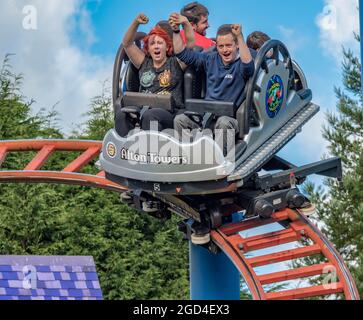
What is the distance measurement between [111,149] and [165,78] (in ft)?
1.37

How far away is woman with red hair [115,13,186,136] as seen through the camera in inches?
222

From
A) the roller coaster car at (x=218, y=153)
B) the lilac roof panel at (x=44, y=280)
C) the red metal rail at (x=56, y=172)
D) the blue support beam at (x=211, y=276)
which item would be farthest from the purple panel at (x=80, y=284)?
the roller coaster car at (x=218, y=153)

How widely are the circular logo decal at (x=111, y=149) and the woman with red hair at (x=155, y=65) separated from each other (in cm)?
7

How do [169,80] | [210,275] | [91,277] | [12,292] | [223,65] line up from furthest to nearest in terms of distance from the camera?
[91,277]
[12,292]
[210,275]
[169,80]
[223,65]

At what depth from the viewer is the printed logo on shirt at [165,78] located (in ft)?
18.7

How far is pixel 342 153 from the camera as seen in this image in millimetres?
8516

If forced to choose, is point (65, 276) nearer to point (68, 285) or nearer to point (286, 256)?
point (68, 285)

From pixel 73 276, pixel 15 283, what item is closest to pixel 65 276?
pixel 73 276

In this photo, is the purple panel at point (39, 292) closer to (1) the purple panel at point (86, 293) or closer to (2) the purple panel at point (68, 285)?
(2) the purple panel at point (68, 285)

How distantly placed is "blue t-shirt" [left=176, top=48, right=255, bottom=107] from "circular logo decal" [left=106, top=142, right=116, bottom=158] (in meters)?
0.48

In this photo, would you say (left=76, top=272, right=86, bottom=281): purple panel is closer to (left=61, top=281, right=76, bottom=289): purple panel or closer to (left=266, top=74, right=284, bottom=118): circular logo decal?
(left=61, top=281, right=76, bottom=289): purple panel

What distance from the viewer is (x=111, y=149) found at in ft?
18.5

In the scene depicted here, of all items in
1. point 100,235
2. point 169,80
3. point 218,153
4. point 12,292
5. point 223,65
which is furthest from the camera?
point 100,235
